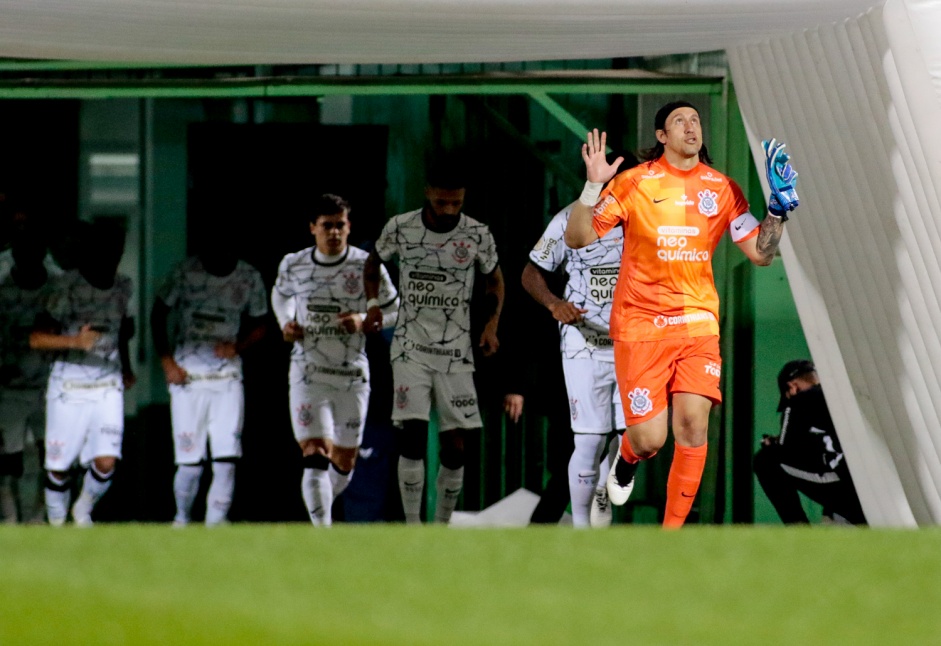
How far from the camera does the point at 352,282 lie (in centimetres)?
728

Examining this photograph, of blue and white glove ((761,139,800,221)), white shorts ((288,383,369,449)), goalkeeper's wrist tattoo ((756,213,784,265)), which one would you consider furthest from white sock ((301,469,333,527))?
blue and white glove ((761,139,800,221))

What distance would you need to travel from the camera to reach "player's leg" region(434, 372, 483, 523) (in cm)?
715

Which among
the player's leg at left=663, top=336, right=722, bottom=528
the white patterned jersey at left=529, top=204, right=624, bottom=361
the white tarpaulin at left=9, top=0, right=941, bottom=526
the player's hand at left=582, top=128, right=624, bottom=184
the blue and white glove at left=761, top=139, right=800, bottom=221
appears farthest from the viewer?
the white patterned jersey at left=529, top=204, right=624, bottom=361

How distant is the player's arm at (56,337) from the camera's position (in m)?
7.25

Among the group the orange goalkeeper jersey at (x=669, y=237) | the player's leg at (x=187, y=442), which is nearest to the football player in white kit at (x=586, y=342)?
the orange goalkeeper jersey at (x=669, y=237)

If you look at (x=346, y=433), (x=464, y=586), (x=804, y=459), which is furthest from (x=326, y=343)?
(x=464, y=586)

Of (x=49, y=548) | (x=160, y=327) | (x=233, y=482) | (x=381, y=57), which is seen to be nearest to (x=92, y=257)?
(x=160, y=327)

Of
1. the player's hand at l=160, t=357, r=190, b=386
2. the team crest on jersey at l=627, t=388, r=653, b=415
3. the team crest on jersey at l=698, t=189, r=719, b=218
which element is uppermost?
the team crest on jersey at l=698, t=189, r=719, b=218

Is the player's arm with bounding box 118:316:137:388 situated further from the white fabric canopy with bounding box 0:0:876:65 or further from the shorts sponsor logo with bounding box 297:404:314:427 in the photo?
the white fabric canopy with bounding box 0:0:876:65

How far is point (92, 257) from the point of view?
7.30 m

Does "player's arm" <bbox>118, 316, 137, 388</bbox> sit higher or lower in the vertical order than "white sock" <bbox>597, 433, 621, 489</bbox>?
higher

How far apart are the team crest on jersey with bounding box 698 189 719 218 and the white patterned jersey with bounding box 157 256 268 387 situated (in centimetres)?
252

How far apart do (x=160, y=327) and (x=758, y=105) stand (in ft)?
10.9

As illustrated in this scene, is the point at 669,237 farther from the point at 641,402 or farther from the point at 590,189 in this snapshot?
the point at 641,402
